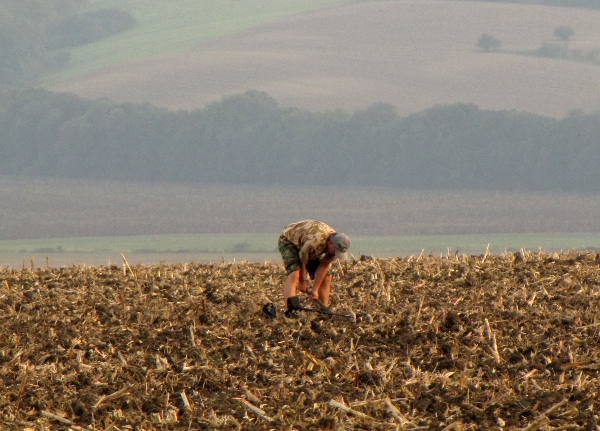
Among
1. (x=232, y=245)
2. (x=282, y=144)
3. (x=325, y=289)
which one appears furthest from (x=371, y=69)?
(x=325, y=289)

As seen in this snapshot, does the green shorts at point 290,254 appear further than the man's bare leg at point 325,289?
No

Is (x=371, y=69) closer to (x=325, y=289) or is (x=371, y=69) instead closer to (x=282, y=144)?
(x=282, y=144)

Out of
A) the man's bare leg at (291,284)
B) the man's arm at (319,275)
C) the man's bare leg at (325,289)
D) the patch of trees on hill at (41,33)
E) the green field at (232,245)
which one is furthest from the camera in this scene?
the patch of trees on hill at (41,33)

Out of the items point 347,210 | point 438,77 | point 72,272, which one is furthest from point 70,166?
point 72,272

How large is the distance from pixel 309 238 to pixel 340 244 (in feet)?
1.55

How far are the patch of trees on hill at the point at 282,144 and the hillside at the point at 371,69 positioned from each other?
417cm

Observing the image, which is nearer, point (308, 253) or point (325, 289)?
point (308, 253)

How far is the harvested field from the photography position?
7422 millimetres

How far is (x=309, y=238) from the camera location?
9.82 meters

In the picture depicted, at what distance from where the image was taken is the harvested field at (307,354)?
7.42 metres

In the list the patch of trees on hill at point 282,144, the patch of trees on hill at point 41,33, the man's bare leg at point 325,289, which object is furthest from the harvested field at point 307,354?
the patch of trees on hill at point 41,33

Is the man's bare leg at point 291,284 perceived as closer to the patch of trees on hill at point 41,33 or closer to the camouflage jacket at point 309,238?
the camouflage jacket at point 309,238

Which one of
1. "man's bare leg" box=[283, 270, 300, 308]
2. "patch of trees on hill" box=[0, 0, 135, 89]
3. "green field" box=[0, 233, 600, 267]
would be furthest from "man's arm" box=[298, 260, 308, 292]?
"patch of trees on hill" box=[0, 0, 135, 89]

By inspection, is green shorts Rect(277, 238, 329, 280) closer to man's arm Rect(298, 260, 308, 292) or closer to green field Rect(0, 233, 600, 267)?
man's arm Rect(298, 260, 308, 292)
